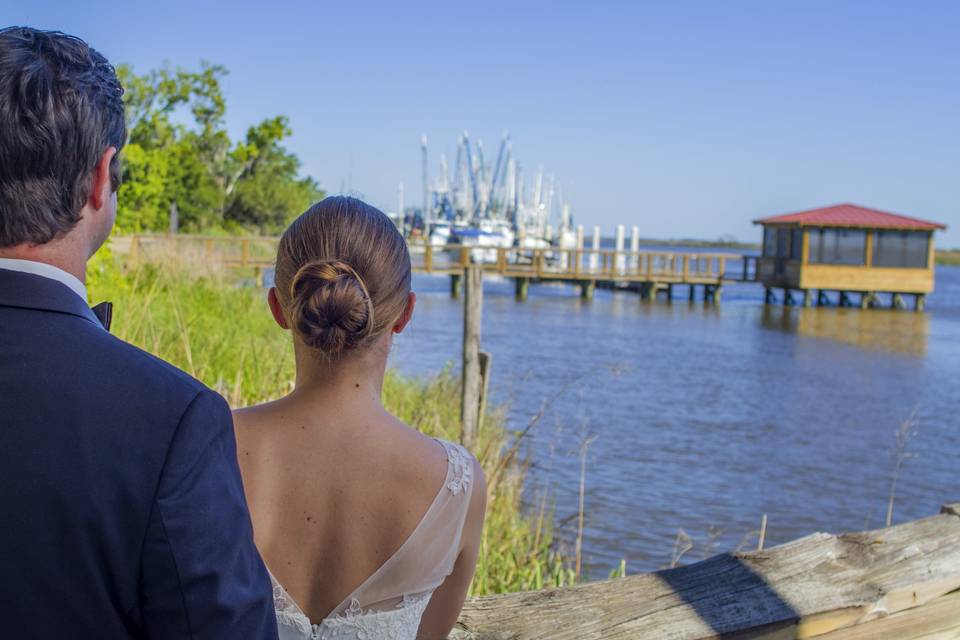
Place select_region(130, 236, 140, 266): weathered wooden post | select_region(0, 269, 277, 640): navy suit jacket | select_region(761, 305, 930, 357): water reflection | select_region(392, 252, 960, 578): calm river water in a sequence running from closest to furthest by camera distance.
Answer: select_region(0, 269, 277, 640): navy suit jacket, select_region(392, 252, 960, 578): calm river water, select_region(130, 236, 140, 266): weathered wooden post, select_region(761, 305, 930, 357): water reflection

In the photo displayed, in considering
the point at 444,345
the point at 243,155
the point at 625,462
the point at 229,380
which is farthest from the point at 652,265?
the point at 229,380

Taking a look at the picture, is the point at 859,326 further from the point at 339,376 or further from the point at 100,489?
the point at 100,489

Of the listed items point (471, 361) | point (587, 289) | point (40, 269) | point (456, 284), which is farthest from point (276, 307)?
point (587, 289)

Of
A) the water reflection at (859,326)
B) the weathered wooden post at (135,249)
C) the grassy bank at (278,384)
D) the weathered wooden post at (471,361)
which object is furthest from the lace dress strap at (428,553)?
the water reflection at (859,326)

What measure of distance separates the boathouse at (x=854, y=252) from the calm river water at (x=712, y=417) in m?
4.68

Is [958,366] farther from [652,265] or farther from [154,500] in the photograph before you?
[154,500]

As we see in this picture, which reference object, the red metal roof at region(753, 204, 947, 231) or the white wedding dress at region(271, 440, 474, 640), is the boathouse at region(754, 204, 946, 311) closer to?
the red metal roof at region(753, 204, 947, 231)

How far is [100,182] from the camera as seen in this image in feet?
4.05

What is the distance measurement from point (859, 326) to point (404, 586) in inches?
1252

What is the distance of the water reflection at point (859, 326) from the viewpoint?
2717cm

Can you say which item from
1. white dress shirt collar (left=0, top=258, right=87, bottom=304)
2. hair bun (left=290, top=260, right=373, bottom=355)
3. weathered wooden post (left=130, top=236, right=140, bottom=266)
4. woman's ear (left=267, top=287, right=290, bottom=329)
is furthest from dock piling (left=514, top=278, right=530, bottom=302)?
white dress shirt collar (left=0, top=258, right=87, bottom=304)

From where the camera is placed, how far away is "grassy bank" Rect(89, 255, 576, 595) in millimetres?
5711

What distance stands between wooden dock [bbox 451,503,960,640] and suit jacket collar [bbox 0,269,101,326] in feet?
4.16

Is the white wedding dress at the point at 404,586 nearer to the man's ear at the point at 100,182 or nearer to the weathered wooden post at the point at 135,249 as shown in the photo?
the man's ear at the point at 100,182
